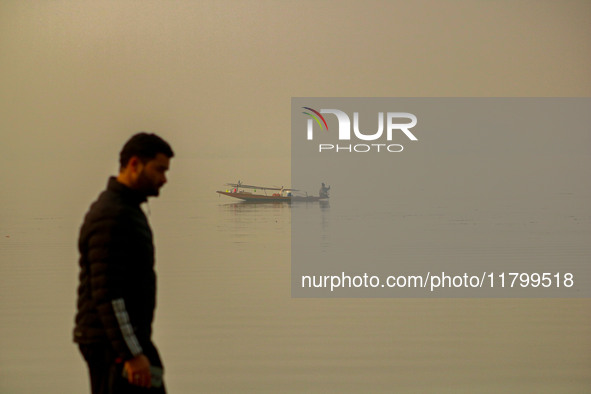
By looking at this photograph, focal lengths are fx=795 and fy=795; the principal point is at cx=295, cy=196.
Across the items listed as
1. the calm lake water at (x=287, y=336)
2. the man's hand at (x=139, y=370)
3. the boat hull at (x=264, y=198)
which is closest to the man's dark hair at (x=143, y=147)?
the man's hand at (x=139, y=370)

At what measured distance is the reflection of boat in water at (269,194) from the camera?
50.9 feet

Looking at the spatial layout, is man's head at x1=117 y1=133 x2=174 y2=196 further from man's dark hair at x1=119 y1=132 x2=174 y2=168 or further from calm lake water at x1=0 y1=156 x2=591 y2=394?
calm lake water at x1=0 y1=156 x2=591 y2=394

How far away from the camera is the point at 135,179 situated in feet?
5.91

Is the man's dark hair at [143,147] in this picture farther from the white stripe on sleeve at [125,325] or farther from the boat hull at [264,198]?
the boat hull at [264,198]

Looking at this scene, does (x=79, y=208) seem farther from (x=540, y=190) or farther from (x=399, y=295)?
(x=540, y=190)

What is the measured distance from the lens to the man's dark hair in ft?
5.83

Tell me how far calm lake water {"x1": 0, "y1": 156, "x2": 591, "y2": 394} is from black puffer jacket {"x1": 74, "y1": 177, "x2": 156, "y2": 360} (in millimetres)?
1635

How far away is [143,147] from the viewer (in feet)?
5.82

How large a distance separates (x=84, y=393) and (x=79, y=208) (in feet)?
30.0

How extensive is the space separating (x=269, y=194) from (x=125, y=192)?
A: 13828 millimetres

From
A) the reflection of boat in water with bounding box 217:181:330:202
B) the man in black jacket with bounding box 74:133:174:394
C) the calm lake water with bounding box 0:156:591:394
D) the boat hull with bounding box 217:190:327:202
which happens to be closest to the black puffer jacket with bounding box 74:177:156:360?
the man in black jacket with bounding box 74:133:174:394

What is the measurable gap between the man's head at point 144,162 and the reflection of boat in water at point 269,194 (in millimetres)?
13358

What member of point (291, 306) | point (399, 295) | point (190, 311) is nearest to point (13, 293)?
point (190, 311)

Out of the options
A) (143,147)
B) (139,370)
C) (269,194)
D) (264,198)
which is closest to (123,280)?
(139,370)
